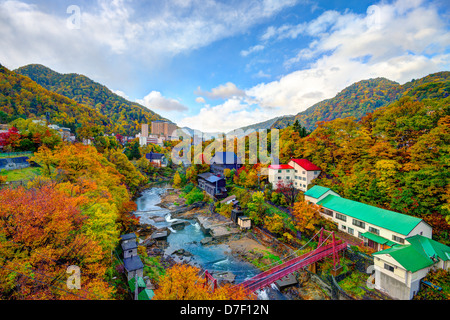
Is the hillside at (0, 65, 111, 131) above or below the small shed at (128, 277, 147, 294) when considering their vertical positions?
above

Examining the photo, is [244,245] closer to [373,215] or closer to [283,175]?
[283,175]

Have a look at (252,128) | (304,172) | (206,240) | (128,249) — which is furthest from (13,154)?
(252,128)

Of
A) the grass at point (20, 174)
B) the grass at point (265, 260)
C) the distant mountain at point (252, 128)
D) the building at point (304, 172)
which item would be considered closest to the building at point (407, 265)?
the grass at point (265, 260)

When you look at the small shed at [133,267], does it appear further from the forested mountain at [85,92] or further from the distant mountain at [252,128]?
the forested mountain at [85,92]

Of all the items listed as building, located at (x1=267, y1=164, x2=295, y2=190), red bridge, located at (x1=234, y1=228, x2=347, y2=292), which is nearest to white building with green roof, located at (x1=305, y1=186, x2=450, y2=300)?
red bridge, located at (x1=234, y1=228, x2=347, y2=292)

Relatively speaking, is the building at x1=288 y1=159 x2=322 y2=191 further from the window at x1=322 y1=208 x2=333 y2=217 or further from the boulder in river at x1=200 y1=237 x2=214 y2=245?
the boulder in river at x1=200 y1=237 x2=214 y2=245
